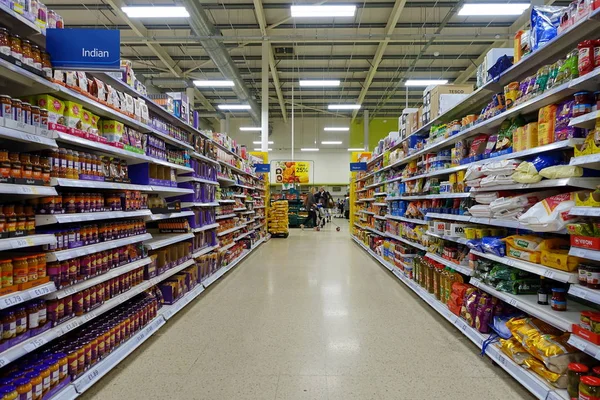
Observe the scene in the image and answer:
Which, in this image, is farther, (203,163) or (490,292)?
(203,163)

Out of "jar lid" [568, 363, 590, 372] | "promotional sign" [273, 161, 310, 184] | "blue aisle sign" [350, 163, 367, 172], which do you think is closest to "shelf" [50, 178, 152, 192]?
"jar lid" [568, 363, 590, 372]

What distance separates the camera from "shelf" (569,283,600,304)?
1.64 metres

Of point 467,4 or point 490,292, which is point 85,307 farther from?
point 467,4

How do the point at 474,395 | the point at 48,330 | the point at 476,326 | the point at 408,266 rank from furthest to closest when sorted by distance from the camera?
the point at 408,266
the point at 476,326
the point at 474,395
the point at 48,330

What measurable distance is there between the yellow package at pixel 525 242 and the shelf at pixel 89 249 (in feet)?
10.4

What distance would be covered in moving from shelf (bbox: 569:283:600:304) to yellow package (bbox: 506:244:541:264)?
39cm

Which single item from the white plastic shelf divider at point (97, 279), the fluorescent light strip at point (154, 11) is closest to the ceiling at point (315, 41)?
the fluorescent light strip at point (154, 11)

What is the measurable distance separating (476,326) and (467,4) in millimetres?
6804

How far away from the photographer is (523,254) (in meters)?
2.32

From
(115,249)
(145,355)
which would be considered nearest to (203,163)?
(115,249)

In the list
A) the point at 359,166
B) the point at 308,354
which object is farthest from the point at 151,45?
the point at 308,354

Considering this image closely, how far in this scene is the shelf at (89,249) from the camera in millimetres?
1989

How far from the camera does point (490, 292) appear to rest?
2.65 meters

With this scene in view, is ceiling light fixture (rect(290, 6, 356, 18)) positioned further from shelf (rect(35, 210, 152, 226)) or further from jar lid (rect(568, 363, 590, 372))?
jar lid (rect(568, 363, 590, 372))
